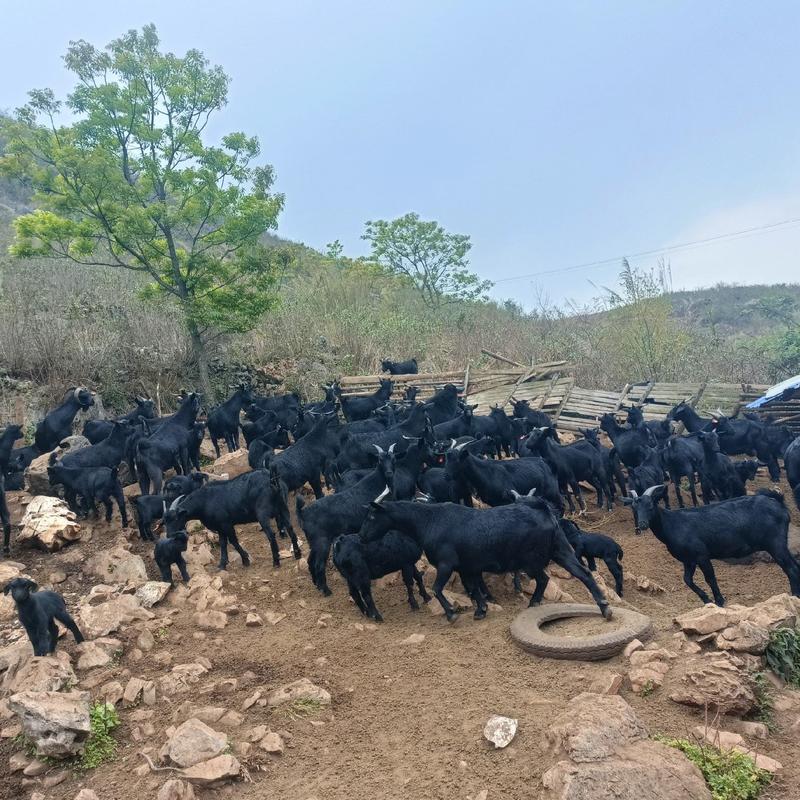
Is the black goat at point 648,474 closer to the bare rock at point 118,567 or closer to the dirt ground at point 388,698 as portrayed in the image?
the dirt ground at point 388,698

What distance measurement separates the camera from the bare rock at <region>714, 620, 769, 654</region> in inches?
205

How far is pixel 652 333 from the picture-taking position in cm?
2456

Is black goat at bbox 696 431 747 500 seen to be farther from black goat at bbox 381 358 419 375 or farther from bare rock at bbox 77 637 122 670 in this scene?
black goat at bbox 381 358 419 375

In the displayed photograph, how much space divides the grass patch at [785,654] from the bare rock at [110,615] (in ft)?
20.4

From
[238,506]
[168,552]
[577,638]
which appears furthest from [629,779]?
[238,506]

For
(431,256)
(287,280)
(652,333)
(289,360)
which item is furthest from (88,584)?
(431,256)

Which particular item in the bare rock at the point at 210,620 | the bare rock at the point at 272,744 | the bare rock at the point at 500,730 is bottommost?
the bare rock at the point at 272,744

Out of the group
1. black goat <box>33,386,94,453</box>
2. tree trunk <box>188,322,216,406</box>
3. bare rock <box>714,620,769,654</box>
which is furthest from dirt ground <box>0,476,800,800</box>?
tree trunk <box>188,322,216,406</box>

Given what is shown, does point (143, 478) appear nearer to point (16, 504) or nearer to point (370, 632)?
point (16, 504)

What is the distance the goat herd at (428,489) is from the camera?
7.31 m

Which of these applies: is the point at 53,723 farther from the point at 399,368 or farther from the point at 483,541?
the point at 399,368

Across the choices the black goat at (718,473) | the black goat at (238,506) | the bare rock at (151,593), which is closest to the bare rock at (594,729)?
the bare rock at (151,593)

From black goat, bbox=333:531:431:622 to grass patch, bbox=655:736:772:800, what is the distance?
379 cm

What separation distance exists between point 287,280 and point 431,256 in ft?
40.1
